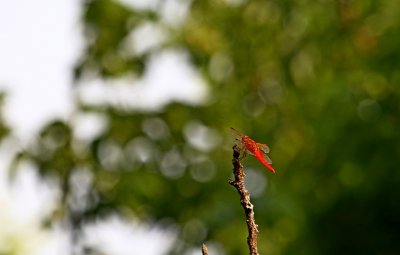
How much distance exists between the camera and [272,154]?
8789mm

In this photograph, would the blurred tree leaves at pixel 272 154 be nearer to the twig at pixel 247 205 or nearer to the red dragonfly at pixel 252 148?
the red dragonfly at pixel 252 148

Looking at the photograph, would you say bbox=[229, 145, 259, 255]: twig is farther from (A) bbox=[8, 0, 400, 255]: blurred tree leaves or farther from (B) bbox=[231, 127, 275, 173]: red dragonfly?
(A) bbox=[8, 0, 400, 255]: blurred tree leaves

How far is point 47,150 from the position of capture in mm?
7402

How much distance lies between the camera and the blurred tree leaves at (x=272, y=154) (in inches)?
297

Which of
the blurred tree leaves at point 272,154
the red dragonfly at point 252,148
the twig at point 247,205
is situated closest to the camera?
the twig at point 247,205

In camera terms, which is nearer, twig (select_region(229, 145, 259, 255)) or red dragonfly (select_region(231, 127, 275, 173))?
twig (select_region(229, 145, 259, 255))

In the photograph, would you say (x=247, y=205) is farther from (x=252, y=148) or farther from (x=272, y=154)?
(x=272, y=154)

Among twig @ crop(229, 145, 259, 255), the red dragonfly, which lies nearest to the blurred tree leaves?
the red dragonfly

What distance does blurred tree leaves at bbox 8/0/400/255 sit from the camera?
7547 mm

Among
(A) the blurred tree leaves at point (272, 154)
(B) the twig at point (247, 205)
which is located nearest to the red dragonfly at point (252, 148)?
(B) the twig at point (247, 205)

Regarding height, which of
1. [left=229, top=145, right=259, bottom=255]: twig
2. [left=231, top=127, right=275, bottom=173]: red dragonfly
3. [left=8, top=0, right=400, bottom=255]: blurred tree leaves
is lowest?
[left=229, top=145, right=259, bottom=255]: twig

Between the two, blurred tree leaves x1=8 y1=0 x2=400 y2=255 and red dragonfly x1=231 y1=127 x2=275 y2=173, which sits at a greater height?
blurred tree leaves x1=8 y1=0 x2=400 y2=255

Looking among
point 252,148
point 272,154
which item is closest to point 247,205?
point 252,148

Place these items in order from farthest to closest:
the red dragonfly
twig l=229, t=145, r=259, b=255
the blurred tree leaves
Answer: the blurred tree leaves → the red dragonfly → twig l=229, t=145, r=259, b=255
